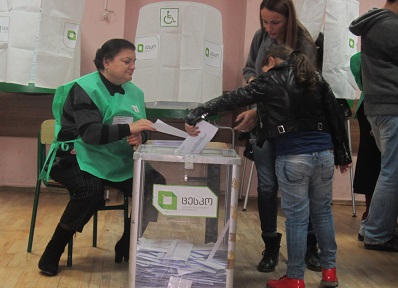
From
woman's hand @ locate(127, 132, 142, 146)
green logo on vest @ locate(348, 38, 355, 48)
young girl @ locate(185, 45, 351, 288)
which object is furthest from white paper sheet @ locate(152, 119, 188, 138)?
green logo on vest @ locate(348, 38, 355, 48)

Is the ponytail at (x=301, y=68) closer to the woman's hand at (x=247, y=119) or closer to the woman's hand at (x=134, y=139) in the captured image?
the woman's hand at (x=247, y=119)

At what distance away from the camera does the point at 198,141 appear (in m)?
1.72

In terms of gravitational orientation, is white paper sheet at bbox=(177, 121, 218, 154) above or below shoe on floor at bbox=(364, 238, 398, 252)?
above

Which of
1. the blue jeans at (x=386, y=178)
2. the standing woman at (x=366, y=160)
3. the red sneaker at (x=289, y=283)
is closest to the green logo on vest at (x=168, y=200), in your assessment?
the red sneaker at (x=289, y=283)

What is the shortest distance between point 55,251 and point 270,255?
892 mm

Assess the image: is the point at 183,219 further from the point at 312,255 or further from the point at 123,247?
the point at 312,255

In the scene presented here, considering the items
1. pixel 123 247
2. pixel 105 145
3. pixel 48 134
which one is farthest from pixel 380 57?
pixel 48 134

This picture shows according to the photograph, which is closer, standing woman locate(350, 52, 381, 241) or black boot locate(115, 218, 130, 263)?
black boot locate(115, 218, 130, 263)

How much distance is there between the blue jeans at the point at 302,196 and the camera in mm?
1883

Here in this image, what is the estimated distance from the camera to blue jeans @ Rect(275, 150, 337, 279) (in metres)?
1.88

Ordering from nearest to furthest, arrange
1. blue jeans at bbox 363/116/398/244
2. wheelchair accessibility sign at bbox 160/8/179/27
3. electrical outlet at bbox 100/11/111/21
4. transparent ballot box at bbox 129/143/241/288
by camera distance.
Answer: transparent ballot box at bbox 129/143/241/288 < blue jeans at bbox 363/116/398/244 < wheelchair accessibility sign at bbox 160/8/179/27 < electrical outlet at bbox 100/11/111/21

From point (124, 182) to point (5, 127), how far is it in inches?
93.6

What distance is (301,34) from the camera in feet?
7.20

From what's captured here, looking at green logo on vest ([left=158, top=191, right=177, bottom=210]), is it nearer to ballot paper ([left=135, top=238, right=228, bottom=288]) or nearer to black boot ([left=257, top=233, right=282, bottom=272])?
ballot paper ([left=135, top=238, right=228, bottom=288])
